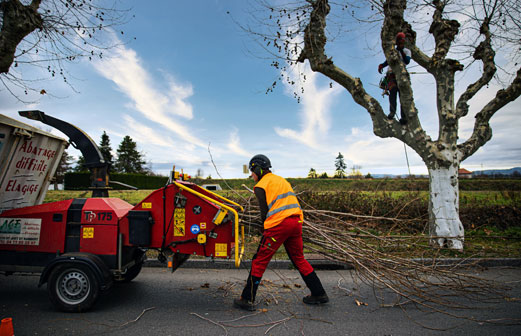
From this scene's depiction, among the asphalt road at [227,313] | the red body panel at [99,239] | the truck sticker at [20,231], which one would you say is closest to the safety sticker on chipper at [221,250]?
the asphalt road at [227,313]

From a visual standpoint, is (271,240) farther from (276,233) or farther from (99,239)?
(99,239)

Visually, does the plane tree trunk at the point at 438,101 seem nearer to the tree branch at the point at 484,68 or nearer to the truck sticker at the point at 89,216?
the tree branch at the point at 484,68

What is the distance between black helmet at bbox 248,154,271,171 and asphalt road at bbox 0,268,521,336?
5.92 ft

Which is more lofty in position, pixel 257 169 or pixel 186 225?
pixel 257 169

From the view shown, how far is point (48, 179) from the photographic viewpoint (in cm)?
532

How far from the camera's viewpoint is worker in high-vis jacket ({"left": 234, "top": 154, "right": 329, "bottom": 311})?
11.8 feet

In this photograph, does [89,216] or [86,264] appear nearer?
[86,264]

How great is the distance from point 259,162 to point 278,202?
657mm

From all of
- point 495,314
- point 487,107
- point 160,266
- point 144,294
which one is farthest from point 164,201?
point 487,107

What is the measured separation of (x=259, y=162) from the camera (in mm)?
3996

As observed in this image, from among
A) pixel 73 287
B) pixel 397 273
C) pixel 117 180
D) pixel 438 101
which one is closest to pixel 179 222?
pixel 73 287

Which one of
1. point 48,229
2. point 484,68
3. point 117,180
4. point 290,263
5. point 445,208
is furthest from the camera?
point 117,180

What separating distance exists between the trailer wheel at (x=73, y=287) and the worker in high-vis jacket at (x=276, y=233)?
1.76m

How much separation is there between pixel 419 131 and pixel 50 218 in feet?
23.4
